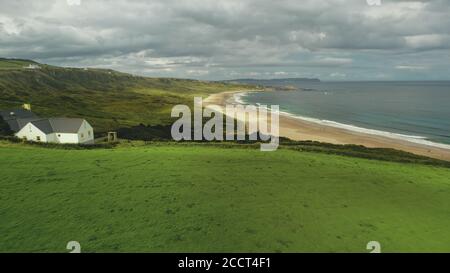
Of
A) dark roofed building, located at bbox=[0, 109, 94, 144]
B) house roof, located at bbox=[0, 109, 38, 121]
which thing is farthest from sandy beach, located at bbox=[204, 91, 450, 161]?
house roof, located at bbox=[0, 109, 38, 121]

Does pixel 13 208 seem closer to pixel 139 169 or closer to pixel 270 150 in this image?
pixel 139 169

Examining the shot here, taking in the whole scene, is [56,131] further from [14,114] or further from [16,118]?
[14,114]

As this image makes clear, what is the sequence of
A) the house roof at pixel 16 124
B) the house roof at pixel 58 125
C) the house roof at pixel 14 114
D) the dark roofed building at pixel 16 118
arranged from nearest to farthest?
the house roof at pixel 58 125 < the house roof at pixel 16 124 < the dark roofed building at pixel 16 118 < the house roof at pixel 14 114

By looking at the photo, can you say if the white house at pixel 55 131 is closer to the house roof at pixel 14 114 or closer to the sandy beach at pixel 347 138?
the house roof at pixel 14 114

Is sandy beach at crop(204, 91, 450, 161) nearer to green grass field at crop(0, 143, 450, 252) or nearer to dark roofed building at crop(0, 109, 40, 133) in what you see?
green grass field at crop(0, 143, 450, 252)

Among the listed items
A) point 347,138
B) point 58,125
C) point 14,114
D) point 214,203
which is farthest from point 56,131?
point 347,138

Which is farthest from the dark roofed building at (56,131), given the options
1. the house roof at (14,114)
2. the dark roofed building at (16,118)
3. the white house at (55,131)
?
the house roof at (14,114)

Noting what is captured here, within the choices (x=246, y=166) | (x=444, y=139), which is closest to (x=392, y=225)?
(x=246, y=166)
